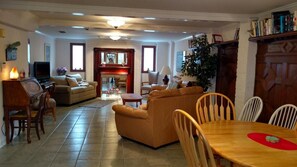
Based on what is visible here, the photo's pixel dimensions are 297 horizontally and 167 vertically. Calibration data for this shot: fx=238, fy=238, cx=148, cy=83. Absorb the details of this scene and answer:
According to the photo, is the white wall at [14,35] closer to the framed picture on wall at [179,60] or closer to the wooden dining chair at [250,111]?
the wooden dining chair at [250,111]

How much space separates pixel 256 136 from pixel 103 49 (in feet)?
26.2

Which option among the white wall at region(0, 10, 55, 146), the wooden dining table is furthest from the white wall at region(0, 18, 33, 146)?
the wooden dining table

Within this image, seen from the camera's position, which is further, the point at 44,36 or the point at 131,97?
the point at 44,36

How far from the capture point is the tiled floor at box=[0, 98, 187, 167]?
10.4ft

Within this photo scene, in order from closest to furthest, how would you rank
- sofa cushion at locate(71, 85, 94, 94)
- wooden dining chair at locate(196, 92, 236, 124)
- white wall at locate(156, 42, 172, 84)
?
wooden dining chair at locate(196, 92, 236, 124), sofa cushion at locate(71, 85, 94, 94), white wall at locate(156, 42, 172, 84)

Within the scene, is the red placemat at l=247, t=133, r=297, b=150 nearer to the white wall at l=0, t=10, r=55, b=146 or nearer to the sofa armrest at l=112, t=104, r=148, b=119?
the sofa armrest at l=112, t=104, r=148, b=119

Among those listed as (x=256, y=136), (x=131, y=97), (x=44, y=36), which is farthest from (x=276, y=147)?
(x=44, y=36)

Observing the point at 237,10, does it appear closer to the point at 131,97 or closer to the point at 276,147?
the point at 276,147

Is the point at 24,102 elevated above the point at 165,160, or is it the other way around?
the point at 24,102

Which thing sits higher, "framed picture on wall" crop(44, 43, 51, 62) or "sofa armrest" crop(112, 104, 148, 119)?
"framed picture on wall" crop(44, 43, 51, 62)

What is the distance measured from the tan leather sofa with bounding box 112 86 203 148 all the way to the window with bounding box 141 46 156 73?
601 cm

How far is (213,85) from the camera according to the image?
5.68m

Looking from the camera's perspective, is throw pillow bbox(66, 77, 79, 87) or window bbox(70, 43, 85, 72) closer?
throw pillow bbox(66, 77, 79, 87)

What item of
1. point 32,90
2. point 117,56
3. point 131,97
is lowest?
point 131,97
